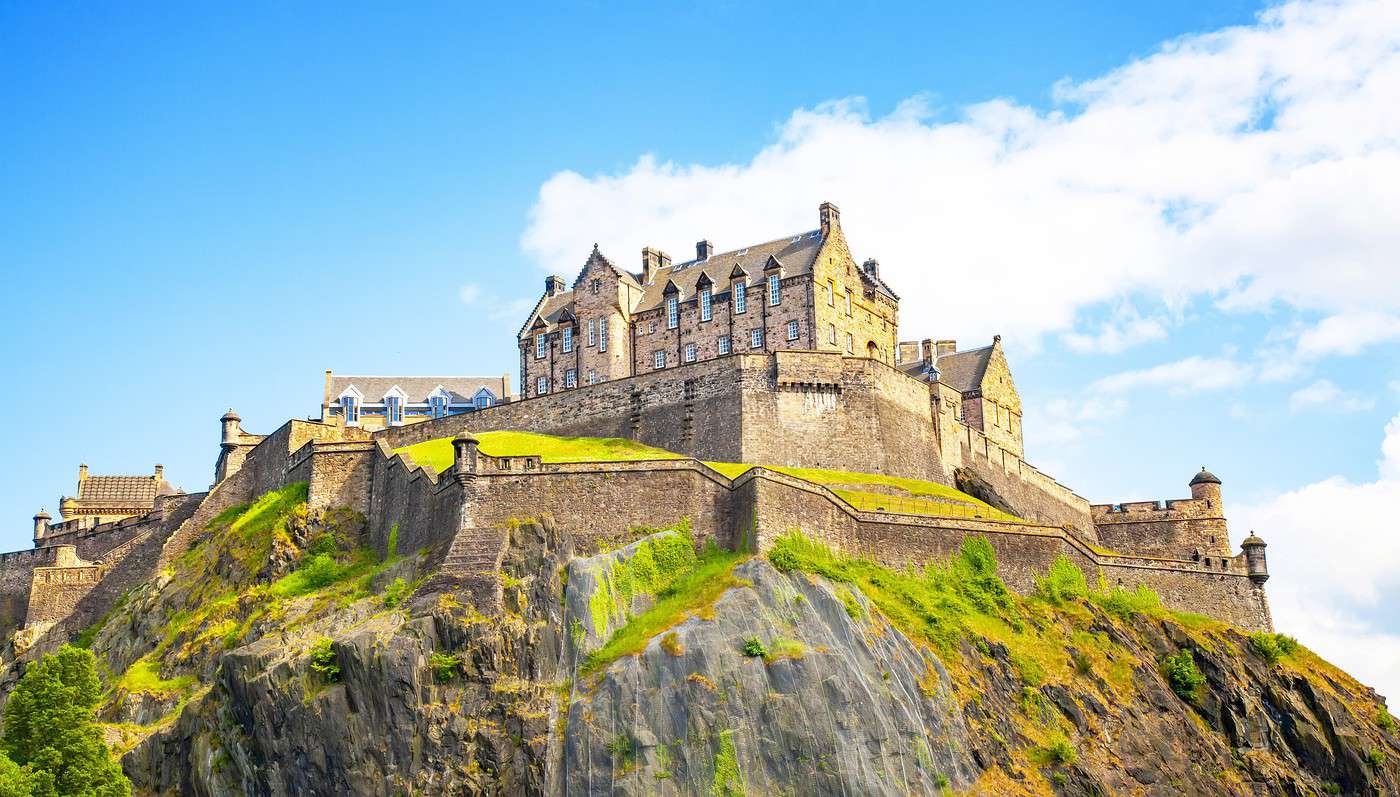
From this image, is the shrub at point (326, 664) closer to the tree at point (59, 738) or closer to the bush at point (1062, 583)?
the tree at point (59, 738)

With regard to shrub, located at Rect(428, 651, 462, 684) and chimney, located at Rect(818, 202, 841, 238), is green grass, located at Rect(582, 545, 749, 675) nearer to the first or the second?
shrub, located at Rect(428, 651, 462, 684)

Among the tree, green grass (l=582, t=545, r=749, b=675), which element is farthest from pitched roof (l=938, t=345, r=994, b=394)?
the tree

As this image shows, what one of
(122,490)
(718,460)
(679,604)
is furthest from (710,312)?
(122,490)

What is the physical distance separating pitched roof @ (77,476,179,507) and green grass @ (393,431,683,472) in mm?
25639

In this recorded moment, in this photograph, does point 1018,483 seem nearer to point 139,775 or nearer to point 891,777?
point 891,777

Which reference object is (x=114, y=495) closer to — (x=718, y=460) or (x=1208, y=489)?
(x=718, y=460)

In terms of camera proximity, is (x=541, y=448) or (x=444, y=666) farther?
(x=541, y=448)

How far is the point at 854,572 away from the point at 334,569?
23987 millimetres

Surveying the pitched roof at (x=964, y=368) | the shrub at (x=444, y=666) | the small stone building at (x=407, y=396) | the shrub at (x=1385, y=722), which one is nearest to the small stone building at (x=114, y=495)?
the small stone building at (x=407, y=396)

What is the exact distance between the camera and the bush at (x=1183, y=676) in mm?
71312

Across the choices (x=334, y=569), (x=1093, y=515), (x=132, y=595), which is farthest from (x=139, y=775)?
(x=1093, y=515)

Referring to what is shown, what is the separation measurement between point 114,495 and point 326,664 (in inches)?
1752

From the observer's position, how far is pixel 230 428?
90.7 meters

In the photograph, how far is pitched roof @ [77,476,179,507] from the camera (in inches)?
3955
